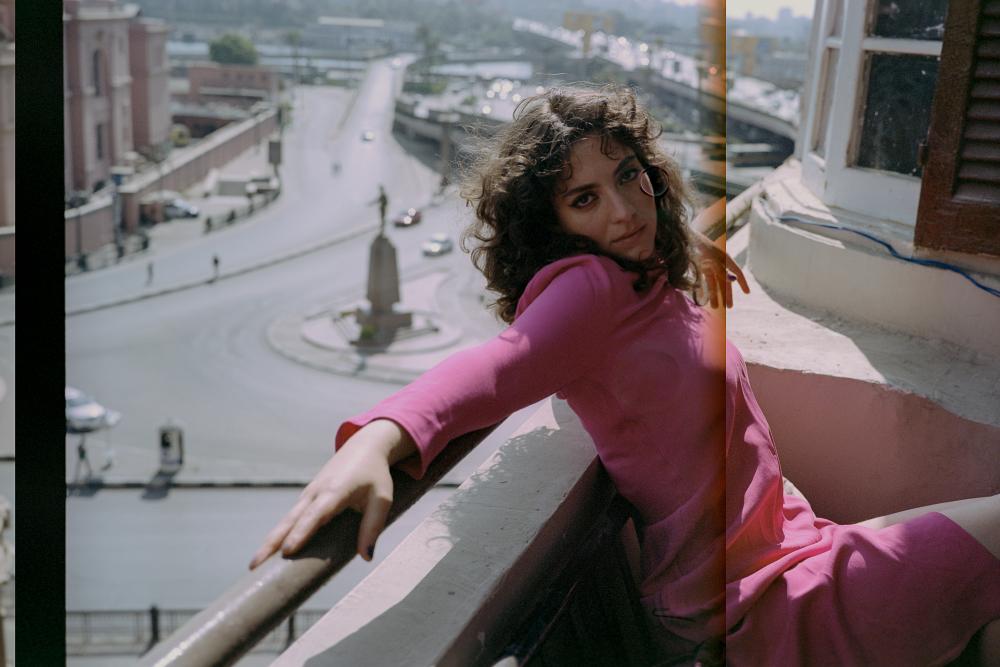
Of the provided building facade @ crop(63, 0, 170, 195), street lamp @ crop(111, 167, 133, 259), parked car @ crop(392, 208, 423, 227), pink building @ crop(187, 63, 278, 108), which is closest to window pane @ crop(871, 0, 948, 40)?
street lamp @ crop(111, 167, 133, 259)

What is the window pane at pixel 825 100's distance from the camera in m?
2.90

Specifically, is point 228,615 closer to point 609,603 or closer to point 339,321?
point 609,603

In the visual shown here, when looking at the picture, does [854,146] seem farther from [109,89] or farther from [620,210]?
[109,89]

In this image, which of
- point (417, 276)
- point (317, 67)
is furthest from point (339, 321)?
point (317, 67)

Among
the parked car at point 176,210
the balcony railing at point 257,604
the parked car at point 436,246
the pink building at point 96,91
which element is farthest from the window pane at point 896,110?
the parked car at point 176,210

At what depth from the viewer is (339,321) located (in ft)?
71.2

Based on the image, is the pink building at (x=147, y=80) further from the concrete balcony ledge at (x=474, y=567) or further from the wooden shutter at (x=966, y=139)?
the concrete balcony ledge at (x=474, y=567)

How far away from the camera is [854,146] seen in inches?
98.6

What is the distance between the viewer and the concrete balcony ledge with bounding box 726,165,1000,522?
5.90ft

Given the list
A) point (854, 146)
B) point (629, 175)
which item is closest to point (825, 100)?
point (854, 146)

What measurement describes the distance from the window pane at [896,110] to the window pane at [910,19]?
0.16 ft

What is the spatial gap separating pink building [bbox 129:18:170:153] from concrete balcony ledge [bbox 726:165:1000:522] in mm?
37946

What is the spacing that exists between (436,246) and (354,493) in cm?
3012

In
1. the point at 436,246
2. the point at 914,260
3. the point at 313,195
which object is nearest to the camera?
the point at 914,260
